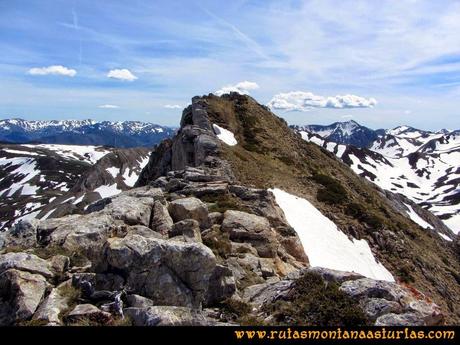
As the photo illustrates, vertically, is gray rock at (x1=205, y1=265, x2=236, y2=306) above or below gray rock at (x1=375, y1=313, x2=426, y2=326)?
below

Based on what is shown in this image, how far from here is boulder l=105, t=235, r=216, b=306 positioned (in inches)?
495

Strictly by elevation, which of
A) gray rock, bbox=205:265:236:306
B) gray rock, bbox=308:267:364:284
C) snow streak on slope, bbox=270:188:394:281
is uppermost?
gray rock, bbox=308:267:364:284

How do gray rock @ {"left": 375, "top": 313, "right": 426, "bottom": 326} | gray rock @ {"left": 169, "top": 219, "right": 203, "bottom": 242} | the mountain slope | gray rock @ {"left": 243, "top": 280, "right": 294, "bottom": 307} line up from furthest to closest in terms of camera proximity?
the mountain slope → gray rock @ {"left": 169, "top": 219, "right": 203, "bottom": 242} → gray rock @ {"left": 243, "top": 280, "right": 294, "bottom": 307} → gray rock @ {"left": 375, "top": 313, "right": 426, "bottom": 326}

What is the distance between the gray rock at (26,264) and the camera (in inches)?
508

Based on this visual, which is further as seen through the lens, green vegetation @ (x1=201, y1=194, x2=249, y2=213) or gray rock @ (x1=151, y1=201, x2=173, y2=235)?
green vegetation @ (x1=201, y1=194, x2=249, y2=213)

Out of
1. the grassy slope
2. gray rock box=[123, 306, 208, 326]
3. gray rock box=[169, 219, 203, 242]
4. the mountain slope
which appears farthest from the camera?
the mountain slope

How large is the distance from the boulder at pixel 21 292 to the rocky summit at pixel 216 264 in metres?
0.03

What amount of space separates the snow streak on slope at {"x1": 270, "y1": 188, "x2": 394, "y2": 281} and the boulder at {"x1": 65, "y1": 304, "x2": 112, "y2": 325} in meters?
17.1

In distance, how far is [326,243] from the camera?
3148cm

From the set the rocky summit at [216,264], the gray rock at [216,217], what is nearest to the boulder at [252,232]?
the rocky summit at [216,264]

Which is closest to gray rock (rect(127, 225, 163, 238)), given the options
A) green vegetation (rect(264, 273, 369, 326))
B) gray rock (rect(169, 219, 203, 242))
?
gray rock (rect(169, 219, 203, 242))

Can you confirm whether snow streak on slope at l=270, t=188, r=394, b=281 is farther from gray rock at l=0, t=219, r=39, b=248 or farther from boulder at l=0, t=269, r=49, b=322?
boulder at l=0, t=269, r=49, b=322

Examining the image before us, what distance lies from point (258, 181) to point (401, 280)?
46.4 ft
